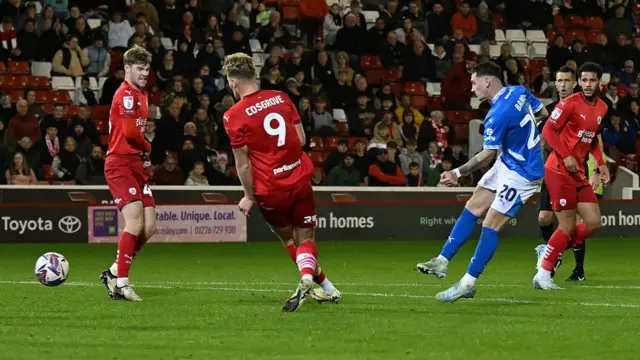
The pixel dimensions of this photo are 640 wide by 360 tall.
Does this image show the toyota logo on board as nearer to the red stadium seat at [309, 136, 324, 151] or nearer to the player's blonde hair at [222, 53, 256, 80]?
the red stadium seat at [309, 136, 324, 151]

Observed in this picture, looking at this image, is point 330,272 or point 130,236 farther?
point 330,272

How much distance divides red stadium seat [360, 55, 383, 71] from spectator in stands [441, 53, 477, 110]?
1450 mm

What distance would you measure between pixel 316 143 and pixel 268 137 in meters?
13.5

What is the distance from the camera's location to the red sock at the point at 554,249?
12.1 meters

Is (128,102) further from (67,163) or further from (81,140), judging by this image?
(81,140)

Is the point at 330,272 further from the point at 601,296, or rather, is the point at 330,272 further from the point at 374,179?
the point at 374,179

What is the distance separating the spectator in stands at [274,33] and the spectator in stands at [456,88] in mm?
3456

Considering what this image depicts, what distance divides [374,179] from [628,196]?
5074 mm

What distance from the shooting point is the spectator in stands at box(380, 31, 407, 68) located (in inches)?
1022

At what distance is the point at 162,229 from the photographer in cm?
2025

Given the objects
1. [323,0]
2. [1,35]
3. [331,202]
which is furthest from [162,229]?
[323,0]

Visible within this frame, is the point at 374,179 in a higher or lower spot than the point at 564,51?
lower

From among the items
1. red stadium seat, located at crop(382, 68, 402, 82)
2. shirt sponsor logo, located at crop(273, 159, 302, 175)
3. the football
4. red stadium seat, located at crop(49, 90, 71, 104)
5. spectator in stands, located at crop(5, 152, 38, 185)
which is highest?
red stadium seat, located at crop(382, 68, 402, 82)

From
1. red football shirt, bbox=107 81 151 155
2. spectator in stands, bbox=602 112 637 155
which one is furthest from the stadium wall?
red football shirt, bbox=107 81 151 155
